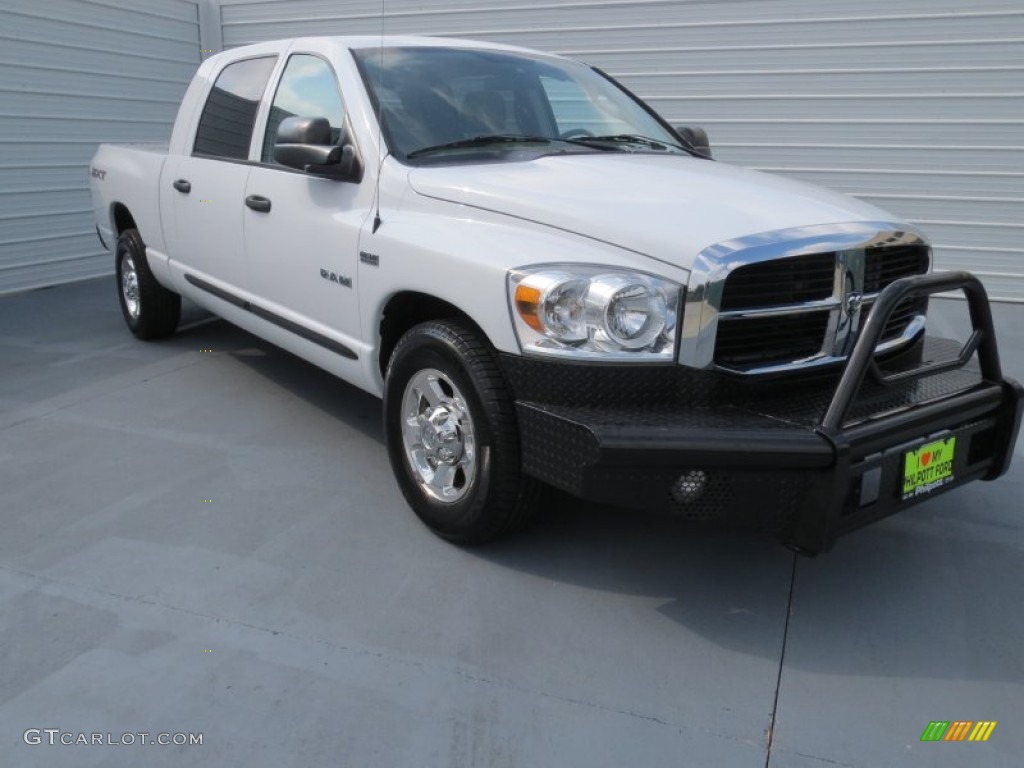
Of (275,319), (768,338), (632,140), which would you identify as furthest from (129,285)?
(768,338)

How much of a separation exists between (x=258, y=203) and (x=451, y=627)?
7.90 ft

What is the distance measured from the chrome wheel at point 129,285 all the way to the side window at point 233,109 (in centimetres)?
142

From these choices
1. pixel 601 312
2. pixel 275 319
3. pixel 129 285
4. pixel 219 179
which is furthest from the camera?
pixel 129 285

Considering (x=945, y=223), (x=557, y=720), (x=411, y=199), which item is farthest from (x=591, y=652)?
(x=945, y=223)

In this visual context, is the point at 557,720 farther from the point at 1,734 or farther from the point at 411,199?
the point at 411,199

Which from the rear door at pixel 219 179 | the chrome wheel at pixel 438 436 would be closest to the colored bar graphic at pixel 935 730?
the chrome wheel at pixel 438 436

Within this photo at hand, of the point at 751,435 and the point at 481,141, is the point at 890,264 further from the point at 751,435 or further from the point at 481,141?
the point at 481,141

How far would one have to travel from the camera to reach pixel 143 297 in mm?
6172

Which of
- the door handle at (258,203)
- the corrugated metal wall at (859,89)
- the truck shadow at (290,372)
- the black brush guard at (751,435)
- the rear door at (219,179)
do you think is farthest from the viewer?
the corrugated metal wall at (859,89)

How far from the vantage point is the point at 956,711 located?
2.62m

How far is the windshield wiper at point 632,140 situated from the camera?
414cm

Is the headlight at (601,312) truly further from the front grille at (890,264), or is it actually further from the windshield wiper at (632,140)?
the windshield wiper at (632,140)

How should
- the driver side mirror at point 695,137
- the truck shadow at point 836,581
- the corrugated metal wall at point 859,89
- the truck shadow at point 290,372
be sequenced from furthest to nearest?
1. the corrugated metal wall at point 859,89
2. the truck shadow at point 290,372
3. the driver side mirror at point 695,137
4. the truck shadow at point 836,581

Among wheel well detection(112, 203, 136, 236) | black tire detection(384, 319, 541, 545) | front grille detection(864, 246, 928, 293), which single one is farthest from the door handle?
front grille detection(864, 246, 928, 293)
